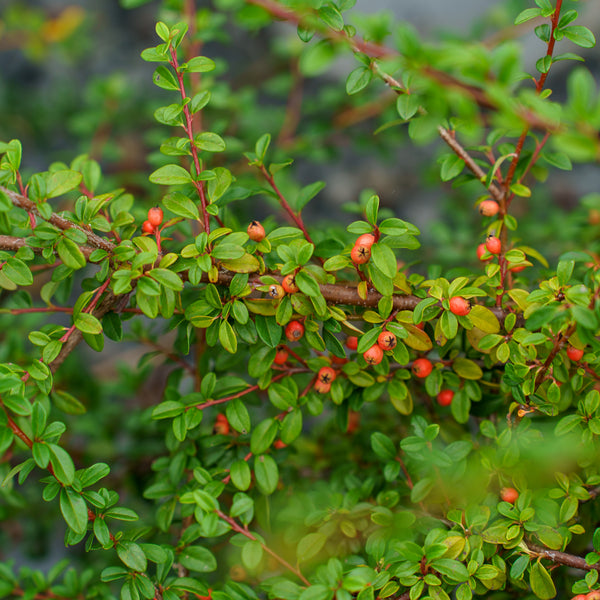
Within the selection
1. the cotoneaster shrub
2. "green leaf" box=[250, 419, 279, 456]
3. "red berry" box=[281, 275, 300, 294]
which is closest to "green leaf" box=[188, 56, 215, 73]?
the cotoneaster shrub

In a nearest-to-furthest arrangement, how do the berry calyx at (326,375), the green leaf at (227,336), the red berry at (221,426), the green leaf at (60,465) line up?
the green leaf at (60,465), the green leaf at (227,336), the berry calyx at (326,375), the red berry at (221,426)

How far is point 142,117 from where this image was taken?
2498 millimetres

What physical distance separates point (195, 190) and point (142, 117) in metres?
1.68

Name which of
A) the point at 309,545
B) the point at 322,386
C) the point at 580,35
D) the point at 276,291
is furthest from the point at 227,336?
the point at 580,35

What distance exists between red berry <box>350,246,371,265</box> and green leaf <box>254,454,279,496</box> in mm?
414

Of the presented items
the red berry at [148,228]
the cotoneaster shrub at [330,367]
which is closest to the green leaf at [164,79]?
the cotoneaster shrub at [330,367]

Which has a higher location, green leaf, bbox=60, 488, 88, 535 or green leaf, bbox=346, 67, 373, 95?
green leaf, bbox=346, 67, 373, 95

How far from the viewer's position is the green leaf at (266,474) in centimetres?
100

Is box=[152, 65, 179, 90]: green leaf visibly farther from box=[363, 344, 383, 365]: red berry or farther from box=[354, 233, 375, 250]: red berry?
box=[363, 344, 383, 365]: red berry

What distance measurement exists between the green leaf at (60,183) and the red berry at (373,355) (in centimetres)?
59

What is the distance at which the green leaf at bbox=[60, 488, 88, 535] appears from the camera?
833 millimetres

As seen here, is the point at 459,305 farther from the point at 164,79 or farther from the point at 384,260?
the point at 164,79

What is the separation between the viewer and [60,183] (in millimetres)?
944

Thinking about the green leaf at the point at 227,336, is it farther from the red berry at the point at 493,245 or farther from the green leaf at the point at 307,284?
the red berry at the point at 493,245
